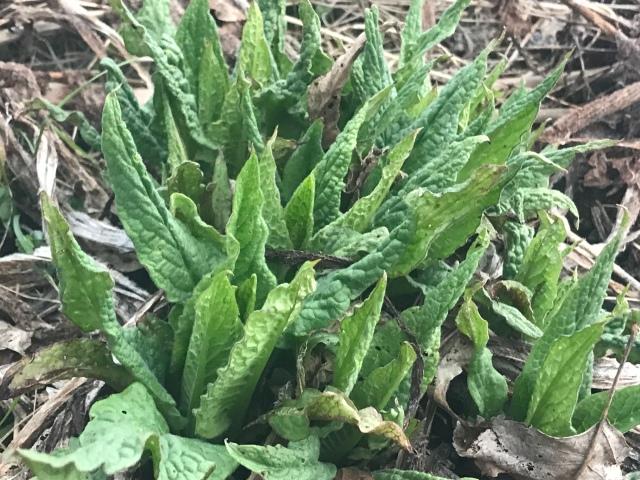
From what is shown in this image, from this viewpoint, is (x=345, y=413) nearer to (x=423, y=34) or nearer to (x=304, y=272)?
(x=304, y=272)

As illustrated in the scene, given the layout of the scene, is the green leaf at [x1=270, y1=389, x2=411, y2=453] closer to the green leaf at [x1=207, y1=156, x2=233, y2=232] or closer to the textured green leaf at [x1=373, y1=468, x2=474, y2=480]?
the textured green leaf at [x1=373, y1=468, x2=474, y2=480]

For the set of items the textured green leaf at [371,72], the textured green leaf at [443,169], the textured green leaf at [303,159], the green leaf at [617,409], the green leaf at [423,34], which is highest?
the green leaf at [423,34]

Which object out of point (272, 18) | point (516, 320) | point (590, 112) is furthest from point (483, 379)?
point (590, 112)

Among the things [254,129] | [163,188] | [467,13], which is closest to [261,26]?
[254,129]

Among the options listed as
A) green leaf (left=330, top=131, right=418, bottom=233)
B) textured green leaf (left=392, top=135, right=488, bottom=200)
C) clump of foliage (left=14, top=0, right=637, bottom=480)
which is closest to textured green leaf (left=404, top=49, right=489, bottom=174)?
clump of foliage (left=14, top=0, right=637, bottom=480)

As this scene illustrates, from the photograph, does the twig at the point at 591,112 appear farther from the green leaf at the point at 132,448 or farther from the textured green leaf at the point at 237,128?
the green leaf at the point at 132,448

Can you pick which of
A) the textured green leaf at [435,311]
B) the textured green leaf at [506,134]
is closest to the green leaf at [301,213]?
the textured green leaf at [435,311]

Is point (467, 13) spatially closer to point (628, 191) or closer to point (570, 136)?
point (570, 136)
